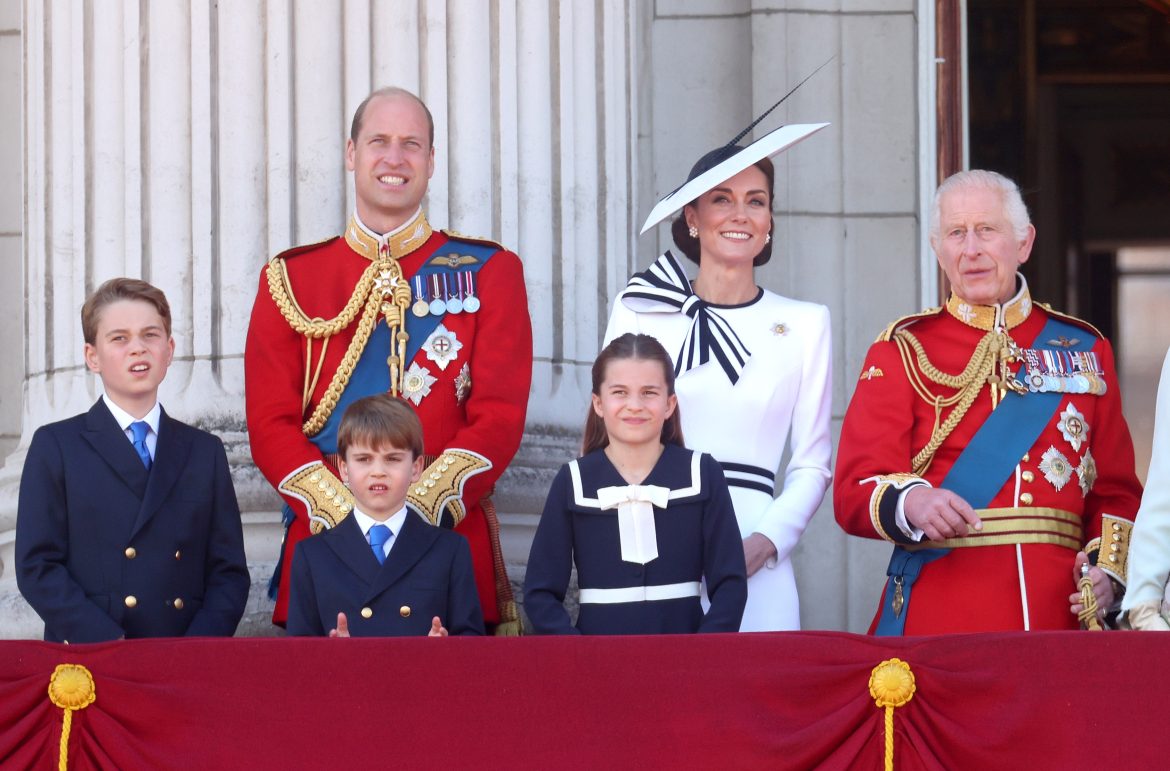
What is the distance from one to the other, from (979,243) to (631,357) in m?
0.80

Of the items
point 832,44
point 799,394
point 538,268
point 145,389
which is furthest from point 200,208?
point 832,44

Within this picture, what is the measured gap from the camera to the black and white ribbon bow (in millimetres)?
5285

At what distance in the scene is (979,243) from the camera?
5086mm

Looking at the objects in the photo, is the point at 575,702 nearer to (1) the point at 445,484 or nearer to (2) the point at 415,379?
(1) the point at 445,484

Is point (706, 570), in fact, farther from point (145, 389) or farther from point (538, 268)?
point (538, 268)

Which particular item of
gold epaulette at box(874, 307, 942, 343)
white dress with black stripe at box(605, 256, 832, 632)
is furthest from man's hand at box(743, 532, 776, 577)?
gold epaulette at box(874, 307, 942, 343)

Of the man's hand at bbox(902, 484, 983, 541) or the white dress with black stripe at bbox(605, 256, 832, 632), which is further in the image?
the white dress with black stripe at bbox(605, 256, 832, 632)

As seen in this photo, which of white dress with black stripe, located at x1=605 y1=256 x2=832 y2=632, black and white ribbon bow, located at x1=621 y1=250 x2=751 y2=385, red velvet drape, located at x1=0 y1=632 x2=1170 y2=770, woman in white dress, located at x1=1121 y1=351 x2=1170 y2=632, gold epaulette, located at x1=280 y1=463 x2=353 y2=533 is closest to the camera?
red velvet drape, located at x1=0 y1=632 x2=1170 y2=770

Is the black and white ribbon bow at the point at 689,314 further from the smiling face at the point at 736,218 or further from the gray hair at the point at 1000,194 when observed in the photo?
the gray hair at the point at 1000,194

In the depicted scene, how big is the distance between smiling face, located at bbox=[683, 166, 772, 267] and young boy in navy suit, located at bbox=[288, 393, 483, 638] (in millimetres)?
913

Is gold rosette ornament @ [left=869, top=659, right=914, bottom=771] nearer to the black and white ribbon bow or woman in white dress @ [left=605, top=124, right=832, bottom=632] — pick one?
woman in white dress @ [left=605, top=124, right=832, bottom=632]

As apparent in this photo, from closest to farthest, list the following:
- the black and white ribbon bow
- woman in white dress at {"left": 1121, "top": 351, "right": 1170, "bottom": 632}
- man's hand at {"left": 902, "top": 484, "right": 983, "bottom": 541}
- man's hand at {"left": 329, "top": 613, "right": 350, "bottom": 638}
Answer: woman in white dress at {"left": 1121, "top": 351, "right": 1170, "bottom": 632}
man's hand at {"left": 329, "top": 613, "right": 350, "bottom": 638}
man's hand at {"left": 902, "top": 484, "right": 983, "bottom": 541}
the black and white ribbon bow

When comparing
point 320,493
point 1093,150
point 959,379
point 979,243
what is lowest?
point 320,493

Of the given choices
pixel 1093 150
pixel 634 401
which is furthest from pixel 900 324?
pixel 1093 150
